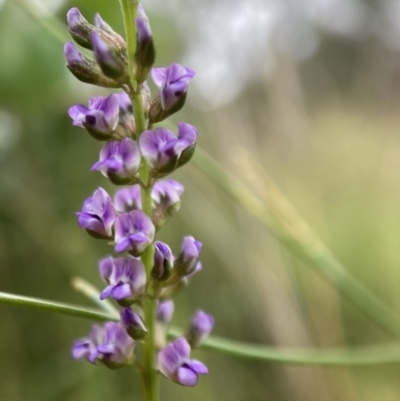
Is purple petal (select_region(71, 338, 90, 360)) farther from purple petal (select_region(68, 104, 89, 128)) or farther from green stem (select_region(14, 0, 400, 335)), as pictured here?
green stem (select_region(14, 0, 400, 335))

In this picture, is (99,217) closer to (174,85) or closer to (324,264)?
(174,85)

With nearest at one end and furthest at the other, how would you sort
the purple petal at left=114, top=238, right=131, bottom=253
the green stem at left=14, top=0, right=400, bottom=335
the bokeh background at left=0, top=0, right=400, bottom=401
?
the purple petal at left=114, top=238, right=131, bottom=253 → the green stem at left=14, top=0, right=400, bottom=335 → the bokeh background at left=0, top=0, right=400, bottom=401

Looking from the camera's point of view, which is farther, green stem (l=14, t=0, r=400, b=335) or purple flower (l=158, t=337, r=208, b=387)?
green stem (l=14, t=0, r=400, b=335)

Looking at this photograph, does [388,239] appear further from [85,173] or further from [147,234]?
[147,234]

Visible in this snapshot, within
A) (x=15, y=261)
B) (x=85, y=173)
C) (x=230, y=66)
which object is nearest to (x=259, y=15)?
(x=230, y=66)

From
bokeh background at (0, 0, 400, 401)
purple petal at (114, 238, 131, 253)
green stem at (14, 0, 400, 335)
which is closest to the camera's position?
purple petal at (114, 238, 131, 253)

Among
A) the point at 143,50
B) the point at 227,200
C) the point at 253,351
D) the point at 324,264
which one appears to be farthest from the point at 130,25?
the point at 227,200

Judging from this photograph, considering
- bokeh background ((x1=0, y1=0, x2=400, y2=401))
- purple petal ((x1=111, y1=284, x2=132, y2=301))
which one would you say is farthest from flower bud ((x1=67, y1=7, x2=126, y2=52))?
bokeh background ((x1=0, y1=0, x2=400, y2=401))
